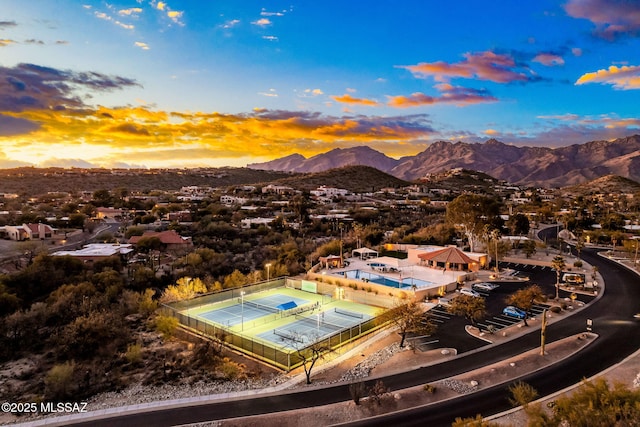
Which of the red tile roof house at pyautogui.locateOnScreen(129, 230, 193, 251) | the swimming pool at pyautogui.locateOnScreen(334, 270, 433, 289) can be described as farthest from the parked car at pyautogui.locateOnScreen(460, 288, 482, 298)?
the red tile roof house at pyautogui.locateOnScreen(129, 230, 193, 251)

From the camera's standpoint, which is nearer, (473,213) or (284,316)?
(284,316)

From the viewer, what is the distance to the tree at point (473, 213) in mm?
48156

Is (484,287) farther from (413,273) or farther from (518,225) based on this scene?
(518,225)

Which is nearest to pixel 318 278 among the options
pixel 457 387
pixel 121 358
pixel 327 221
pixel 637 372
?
pixel 121 358

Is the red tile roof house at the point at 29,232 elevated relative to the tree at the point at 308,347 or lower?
elevated

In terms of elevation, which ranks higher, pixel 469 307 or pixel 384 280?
pixel 469 307

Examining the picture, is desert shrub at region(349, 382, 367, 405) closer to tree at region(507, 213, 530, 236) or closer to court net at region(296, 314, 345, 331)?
court net at region(296, 314, 345, 331)

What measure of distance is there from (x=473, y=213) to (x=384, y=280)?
1791 centimetres

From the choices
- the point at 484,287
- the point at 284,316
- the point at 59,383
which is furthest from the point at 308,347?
the point at 484,287

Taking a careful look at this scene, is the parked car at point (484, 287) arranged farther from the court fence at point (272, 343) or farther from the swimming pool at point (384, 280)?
the court fence at point (272, 343)

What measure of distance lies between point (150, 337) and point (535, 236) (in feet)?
202

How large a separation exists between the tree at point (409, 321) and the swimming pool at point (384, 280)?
29.7 feet

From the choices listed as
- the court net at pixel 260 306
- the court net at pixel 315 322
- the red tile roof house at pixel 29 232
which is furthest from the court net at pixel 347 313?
the red tile roof house at pixel 29 232

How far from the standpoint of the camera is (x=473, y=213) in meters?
48.2
